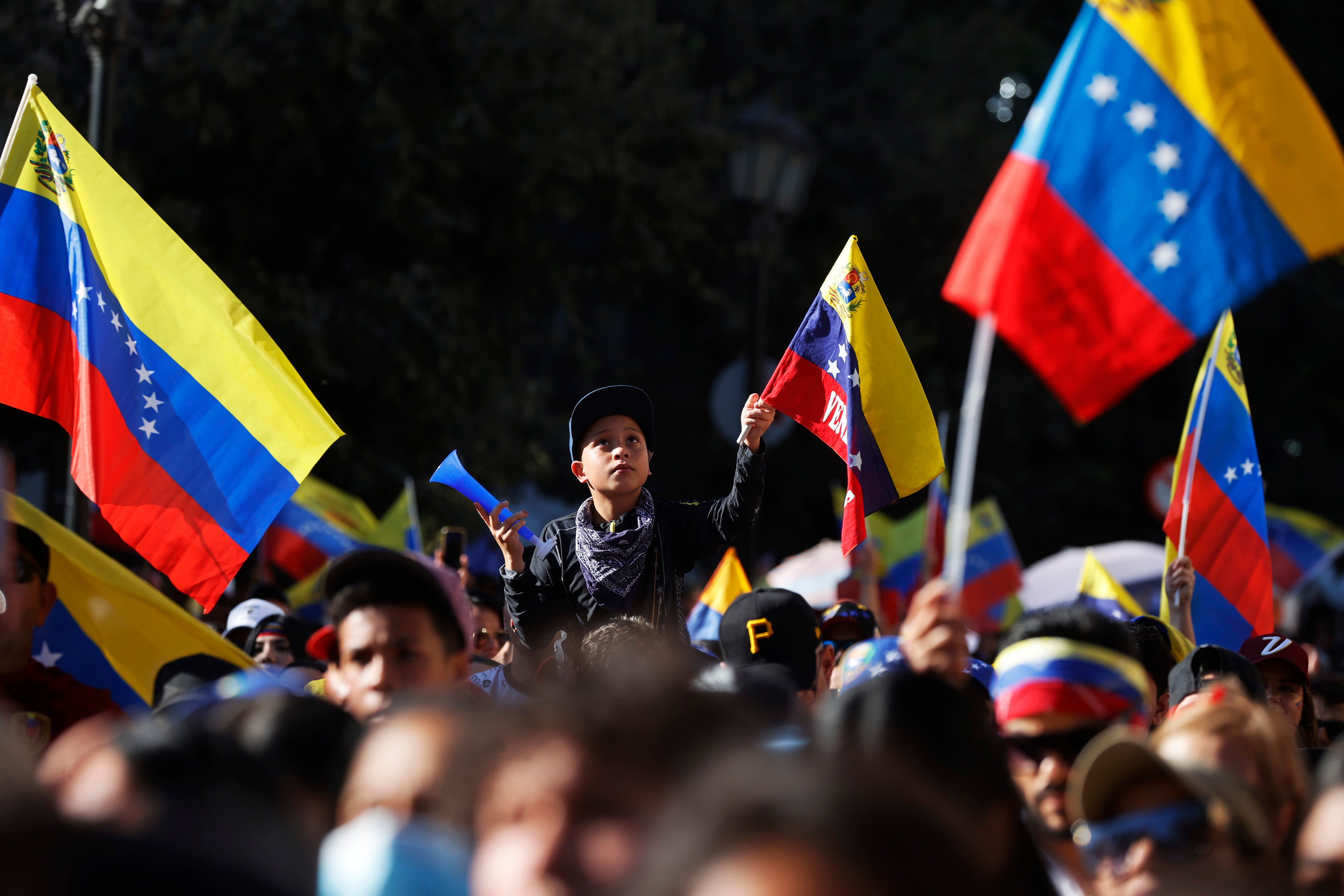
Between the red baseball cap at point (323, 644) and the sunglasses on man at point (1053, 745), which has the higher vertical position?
the red baseball cap at point (323, 644)

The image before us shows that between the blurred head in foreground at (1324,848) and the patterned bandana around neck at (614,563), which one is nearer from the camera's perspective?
the blurred head in foreground at (1324,848)

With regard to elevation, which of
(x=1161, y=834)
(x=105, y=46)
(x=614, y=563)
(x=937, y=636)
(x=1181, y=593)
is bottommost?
(x=1161, y=834)

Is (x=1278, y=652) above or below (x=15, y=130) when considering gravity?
below

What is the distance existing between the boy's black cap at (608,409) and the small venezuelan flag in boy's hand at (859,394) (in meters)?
0.43

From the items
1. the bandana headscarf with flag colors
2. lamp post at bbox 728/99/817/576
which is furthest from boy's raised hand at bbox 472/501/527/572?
lamp post at bbox 728/99/817/576

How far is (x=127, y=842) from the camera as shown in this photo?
5.89 feet

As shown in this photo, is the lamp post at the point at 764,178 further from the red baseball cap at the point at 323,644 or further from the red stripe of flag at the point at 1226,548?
the red baseball cap at the point at 323,644

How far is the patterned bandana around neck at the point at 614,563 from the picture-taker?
462cm

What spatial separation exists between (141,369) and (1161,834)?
396 centimetres

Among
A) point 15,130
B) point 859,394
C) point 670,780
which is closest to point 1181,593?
point 859,394

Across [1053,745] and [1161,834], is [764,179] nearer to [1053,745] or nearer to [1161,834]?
[1053,745]

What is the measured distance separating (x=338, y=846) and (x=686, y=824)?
779 mm

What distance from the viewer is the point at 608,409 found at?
4.90m

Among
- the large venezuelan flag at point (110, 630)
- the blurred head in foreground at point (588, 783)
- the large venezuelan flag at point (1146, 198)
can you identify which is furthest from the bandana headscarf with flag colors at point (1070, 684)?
the large venezuelan flag at point (110, 630)
